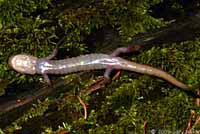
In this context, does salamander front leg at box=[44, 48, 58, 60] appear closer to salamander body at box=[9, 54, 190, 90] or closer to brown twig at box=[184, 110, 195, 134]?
salamander body at box=[9, 54, 190, 90]

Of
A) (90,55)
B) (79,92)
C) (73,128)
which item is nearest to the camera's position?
(73,128)

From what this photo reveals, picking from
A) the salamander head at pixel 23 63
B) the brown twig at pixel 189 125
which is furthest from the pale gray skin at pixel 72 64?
the brown twig at pixel 189 125

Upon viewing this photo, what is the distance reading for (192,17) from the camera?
4.11 m


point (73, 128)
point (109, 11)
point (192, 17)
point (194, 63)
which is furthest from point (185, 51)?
point (73, 128)

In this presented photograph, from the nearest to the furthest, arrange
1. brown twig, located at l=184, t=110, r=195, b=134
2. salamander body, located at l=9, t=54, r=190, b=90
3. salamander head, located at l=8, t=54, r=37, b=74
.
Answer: brown twig, located at l=184, t=110, r=195, b=134 → salamander body, located at l=9, t=54, r=190, b=90 → salamander head, located at l=8, t=54, r=37, b=74

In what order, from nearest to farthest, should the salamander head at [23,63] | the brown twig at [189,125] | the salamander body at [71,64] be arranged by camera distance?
the brown twig at [189,125] < the salamander body at [71,64] < the salamander head at [23,63]

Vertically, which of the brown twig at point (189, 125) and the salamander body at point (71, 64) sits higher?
the salamander body at point (71, 64)

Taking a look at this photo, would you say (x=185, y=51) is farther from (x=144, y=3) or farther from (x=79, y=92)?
(x=79, y=92)

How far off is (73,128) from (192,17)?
5.35ft

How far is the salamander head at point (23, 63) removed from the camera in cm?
392

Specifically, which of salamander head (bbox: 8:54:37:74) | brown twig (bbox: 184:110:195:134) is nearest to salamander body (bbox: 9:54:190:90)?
salamander head (bbox: 8:54:37:74)

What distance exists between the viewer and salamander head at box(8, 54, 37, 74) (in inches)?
154

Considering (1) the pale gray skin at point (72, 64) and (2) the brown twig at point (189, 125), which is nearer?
(2) the brown twig at point (189, 125)

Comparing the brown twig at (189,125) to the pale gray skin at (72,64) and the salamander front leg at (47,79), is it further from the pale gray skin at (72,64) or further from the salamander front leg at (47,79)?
the salamander front leg at (47,79)
